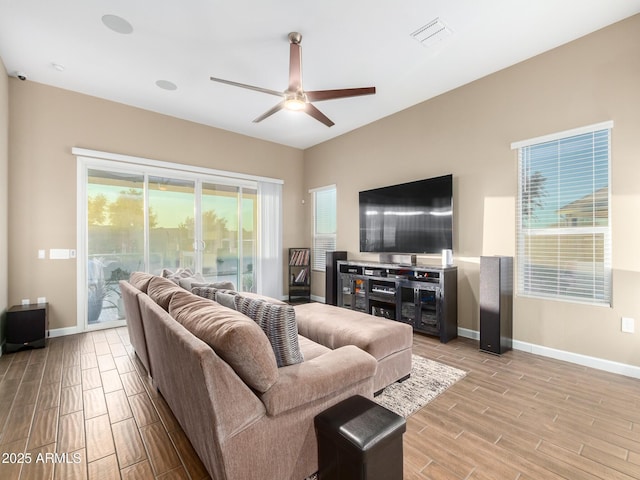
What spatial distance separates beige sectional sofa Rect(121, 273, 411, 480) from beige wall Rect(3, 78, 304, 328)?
324 cm

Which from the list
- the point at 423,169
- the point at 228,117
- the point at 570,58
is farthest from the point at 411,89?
the point at 228,117

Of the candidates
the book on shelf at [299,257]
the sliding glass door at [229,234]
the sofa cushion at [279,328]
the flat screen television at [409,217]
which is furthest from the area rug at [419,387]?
the sliding glass door at [229,234]

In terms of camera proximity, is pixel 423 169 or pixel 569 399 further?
pixel 423 169

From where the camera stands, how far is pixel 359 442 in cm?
125

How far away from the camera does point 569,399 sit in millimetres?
Answer: 2363

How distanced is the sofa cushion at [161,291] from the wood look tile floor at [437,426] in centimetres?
81

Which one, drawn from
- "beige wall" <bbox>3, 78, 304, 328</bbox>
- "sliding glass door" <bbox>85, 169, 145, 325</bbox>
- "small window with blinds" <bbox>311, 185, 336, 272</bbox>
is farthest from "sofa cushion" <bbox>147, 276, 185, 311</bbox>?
"small window with blinds" <bbox>311, 185, 336, 272</bbox>

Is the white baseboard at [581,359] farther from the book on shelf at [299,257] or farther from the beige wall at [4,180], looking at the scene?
the beige wall at [4,180]

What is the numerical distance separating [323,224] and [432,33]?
150 inches

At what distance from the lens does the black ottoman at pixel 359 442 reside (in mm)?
1252

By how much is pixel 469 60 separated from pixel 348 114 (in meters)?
1.88

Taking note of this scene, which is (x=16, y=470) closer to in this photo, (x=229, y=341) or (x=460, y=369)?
(x=229, y=341)

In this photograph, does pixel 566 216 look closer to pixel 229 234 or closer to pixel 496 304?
pixel 496 304

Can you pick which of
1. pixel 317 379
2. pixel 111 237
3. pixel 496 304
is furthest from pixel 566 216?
pixel 111 237
